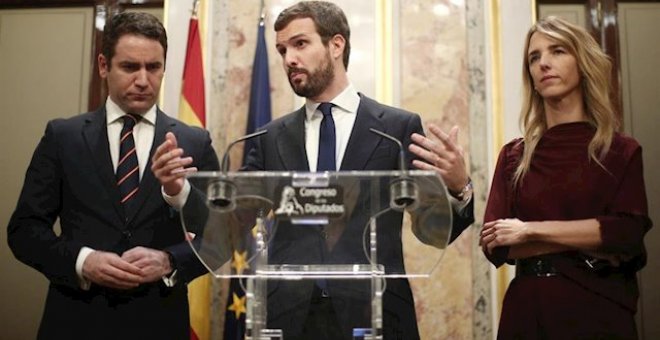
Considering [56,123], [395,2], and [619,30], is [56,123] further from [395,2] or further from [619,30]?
[619,30]

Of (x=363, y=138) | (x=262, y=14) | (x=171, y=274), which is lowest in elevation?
(x=171, y=274)

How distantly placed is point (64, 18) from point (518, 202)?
11.4 ft

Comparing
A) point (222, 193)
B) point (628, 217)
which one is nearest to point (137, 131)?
point (222, 193)

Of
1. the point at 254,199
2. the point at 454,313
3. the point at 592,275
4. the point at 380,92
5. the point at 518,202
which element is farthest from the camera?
the point at 380,92

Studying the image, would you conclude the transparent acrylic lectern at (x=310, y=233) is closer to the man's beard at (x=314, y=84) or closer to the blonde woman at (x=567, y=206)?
the blonde woman at (x=567, y=206)

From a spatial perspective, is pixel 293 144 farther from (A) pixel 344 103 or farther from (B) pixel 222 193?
(B) pixel 222 193

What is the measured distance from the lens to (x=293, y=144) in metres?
2.63

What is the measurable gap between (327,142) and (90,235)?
2.81 ft

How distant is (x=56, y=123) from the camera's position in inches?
108

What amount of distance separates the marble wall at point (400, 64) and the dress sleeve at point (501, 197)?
5.31 feet

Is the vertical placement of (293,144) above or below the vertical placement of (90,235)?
above

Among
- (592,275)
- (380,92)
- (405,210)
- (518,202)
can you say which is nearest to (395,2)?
(380,92)

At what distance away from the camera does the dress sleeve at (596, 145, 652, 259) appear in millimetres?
2340

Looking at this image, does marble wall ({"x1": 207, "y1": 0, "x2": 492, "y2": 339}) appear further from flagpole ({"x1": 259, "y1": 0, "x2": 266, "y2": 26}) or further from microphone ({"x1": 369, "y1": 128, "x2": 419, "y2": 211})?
microphone ({"x1": 369, "y1": 128, "x2": 419, "y2": 211})
